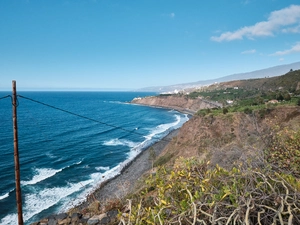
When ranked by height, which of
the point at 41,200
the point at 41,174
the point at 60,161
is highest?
the point at 60,161

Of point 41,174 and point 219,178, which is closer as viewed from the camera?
point 219,178

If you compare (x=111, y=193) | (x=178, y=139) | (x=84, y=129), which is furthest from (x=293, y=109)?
(x=84, y=129)

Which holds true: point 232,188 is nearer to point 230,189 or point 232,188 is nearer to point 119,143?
point 230,189

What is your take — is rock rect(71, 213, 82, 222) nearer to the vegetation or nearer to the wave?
the vegetation

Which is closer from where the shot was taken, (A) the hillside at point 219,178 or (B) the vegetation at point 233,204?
(B) the vegetation at point 233,204

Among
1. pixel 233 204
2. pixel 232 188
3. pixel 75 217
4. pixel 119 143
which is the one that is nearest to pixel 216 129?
pixel 119 143

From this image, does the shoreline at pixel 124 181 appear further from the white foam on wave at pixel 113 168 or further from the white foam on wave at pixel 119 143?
the white foam on wave at pixel 119 143

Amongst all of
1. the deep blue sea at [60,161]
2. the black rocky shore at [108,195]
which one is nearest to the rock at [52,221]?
the black rocky shore at [108,195]

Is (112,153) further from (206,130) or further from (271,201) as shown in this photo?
(271,201)
